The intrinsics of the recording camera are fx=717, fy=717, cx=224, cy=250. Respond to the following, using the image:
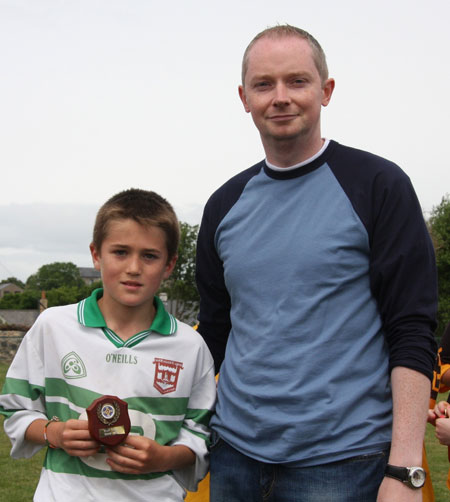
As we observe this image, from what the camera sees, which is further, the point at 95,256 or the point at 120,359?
the point at 95,256

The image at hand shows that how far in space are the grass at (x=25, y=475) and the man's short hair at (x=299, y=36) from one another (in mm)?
6071

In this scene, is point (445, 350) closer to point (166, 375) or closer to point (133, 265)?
point (166, 375)

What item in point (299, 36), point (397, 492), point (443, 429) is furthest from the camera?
point (443, 429)

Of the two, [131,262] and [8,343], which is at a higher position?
[131,262]

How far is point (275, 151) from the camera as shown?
268 centimetres

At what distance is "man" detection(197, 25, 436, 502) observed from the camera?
2.33m

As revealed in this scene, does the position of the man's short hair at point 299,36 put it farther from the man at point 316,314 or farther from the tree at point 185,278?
the tree at point 185,278

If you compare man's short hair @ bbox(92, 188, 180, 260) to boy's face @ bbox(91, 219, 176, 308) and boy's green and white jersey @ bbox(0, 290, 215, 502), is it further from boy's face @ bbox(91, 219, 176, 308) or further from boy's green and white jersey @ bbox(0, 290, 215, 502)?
boy's green and white jersey @ bbox(0, 290, 215, 502)

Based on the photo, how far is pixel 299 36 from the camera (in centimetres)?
266

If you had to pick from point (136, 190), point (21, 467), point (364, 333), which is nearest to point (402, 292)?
point (364, 333)

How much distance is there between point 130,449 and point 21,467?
707cm

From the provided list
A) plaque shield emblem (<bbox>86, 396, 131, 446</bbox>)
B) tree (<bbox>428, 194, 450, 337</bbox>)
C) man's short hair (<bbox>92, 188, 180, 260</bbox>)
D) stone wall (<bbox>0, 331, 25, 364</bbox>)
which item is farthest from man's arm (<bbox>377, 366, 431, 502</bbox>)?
tree (<bbox>428, 194, 450, 337</bbox>)

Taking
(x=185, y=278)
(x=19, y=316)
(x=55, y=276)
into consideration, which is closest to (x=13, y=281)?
(x=55, y=276)

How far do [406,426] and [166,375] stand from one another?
92cm
